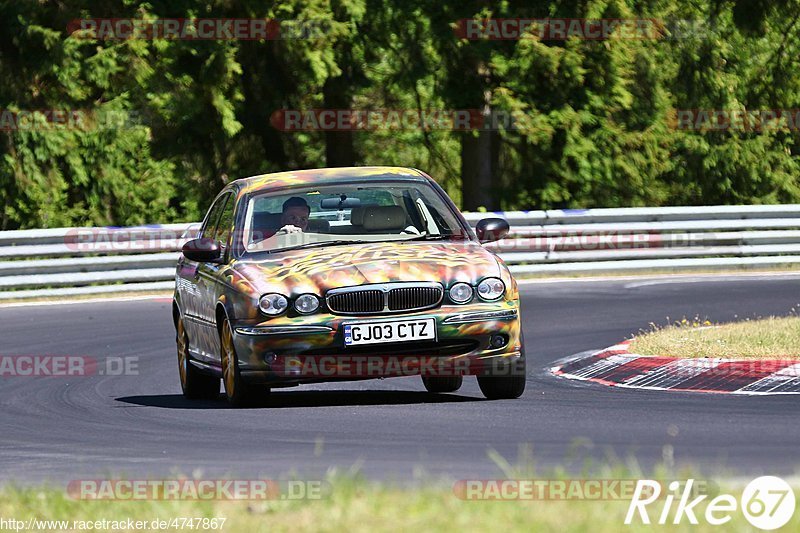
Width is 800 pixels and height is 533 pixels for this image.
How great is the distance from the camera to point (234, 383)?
10836 mm

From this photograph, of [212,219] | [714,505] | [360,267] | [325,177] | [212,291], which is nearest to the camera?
[714,505]

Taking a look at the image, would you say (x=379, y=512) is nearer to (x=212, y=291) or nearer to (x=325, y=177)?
(x=212, y=291)

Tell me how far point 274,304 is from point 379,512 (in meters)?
4.37

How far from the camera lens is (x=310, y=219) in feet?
38.2

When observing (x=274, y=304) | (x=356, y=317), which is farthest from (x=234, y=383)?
(x=356, y=317)

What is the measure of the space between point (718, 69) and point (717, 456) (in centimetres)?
2988

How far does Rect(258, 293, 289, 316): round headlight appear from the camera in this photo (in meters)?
10.4

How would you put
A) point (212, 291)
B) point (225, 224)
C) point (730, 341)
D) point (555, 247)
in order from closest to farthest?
point (212, 291)
point (225, 224)
point (730, 341)
point (555, 247)

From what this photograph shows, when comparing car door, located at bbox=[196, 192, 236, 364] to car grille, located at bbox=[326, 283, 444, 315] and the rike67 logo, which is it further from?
the rike67 logo

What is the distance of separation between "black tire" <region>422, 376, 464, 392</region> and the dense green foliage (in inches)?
725

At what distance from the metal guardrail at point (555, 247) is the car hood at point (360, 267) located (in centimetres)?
1242

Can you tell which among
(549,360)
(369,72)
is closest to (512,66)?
(369,72)

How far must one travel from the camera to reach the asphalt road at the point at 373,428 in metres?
8.04

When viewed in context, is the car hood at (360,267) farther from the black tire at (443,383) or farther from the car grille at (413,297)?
the black tire at (443,383)
